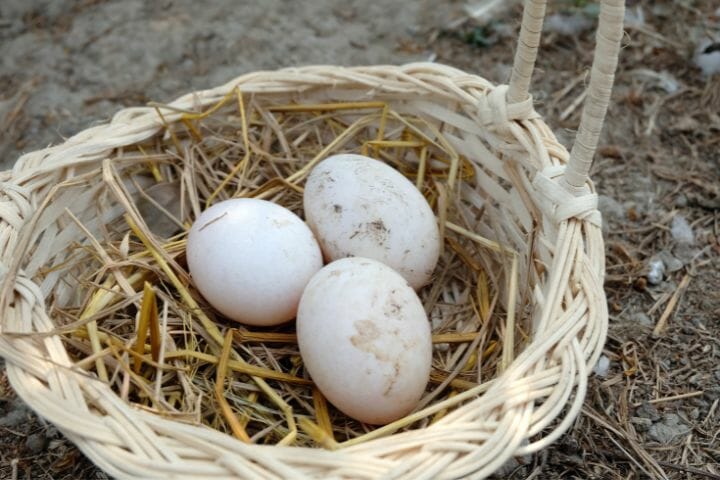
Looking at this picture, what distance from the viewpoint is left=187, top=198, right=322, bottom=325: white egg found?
1.54 m

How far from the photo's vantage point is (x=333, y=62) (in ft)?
8.92

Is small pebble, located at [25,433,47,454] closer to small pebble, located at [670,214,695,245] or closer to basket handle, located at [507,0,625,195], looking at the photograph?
basket handle, located at [507,0,625,195]

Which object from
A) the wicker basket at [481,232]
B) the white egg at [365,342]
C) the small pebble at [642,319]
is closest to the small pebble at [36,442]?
the wicker basket at [481,232]

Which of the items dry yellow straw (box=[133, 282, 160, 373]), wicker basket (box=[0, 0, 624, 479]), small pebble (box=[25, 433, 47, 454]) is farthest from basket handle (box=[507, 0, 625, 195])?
small pebble (box=[25, 433, 47, 454])

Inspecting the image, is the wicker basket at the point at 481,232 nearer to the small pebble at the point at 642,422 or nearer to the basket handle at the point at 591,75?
the basket handle at the point at 591,75

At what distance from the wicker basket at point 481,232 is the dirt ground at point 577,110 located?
23 centimetres

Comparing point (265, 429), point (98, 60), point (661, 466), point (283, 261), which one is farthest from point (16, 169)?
point (661, 466)

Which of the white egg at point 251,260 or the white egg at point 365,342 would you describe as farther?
the white egg at point 251,260

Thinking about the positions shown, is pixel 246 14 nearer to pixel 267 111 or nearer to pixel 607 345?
pixel 267 111

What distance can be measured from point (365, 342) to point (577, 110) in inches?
55.6

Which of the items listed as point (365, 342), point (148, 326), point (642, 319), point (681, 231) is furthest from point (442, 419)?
point (681, 231)

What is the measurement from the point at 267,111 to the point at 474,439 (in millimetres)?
1034

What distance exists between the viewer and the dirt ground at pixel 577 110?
1651 mm

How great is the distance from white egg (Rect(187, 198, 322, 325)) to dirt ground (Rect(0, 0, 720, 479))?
386 mm
